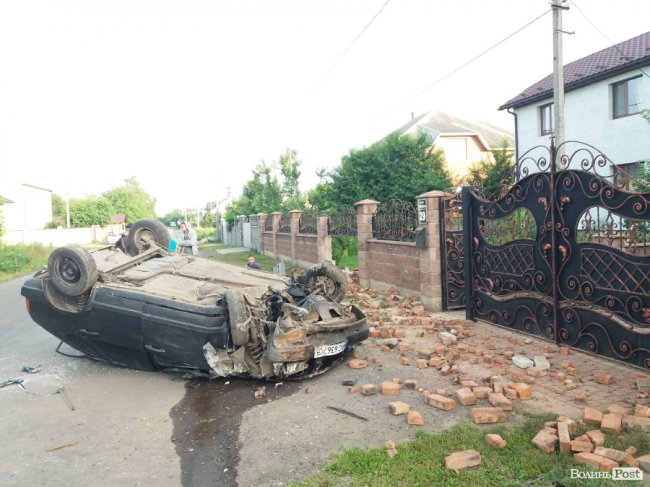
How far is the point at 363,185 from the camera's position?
22.6 meters

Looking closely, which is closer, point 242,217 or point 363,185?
point 363,185

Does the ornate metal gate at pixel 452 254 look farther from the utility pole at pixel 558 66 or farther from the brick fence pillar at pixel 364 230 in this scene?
the utility pole at pixel 558 66

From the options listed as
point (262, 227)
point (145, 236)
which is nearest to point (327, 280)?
point (145, 236)

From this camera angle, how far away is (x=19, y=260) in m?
23.9

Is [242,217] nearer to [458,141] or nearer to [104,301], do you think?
[458,141]

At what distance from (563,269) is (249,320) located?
12.4 feet

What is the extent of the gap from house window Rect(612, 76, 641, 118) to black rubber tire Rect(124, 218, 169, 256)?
1789cm

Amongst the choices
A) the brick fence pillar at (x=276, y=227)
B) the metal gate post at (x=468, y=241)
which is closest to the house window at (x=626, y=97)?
the brick fence pillar at (x=276, y=227)

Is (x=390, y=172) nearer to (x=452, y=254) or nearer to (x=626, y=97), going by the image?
(x=626, y=97)

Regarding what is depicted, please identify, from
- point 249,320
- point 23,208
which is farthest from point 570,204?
point 23,208

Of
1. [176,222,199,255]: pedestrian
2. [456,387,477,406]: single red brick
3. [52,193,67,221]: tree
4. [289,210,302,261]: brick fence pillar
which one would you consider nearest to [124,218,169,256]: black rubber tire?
[176,222,199,255]: pedestrian

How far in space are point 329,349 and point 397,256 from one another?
17.4 ft

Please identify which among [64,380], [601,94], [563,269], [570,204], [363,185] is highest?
[601,94]

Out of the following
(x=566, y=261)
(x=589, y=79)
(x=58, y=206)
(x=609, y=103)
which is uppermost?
(x=589, y=79)
